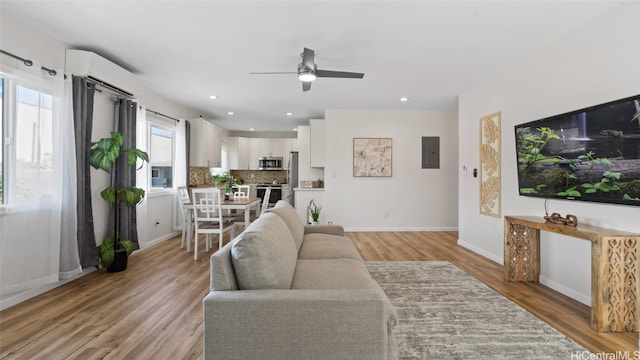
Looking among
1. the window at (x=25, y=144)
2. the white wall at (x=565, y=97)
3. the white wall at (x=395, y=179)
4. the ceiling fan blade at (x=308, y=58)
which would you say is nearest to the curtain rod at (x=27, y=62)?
the window at (x=25, y=144)

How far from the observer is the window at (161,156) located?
519 centimetres

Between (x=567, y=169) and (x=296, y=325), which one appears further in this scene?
(x=567, y=169)

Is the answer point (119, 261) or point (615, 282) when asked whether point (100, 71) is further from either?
point (615, 282)

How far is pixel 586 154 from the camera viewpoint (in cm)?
260

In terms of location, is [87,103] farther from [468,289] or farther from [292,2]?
[468,289]

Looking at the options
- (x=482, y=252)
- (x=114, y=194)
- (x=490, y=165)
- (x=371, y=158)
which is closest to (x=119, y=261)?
(x=114, y=194)

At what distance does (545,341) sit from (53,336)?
349cm

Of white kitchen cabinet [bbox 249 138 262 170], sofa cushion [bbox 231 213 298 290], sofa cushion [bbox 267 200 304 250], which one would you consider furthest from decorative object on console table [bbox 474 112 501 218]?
white kitchen cabinet [bbox 249 138 262 170]

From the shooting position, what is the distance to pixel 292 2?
2.39 m

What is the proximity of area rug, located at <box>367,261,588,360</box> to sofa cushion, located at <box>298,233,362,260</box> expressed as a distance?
0.62 meters

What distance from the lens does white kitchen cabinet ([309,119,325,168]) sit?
6.51 metres

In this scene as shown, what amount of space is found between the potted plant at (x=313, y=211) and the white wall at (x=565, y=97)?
285cm

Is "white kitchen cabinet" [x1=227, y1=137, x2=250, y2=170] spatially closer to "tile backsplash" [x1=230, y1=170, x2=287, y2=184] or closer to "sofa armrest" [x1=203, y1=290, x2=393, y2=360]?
"tile backsplash" [x1=230, y1=170, x2=287, y2=184]

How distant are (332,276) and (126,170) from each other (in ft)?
11.0
